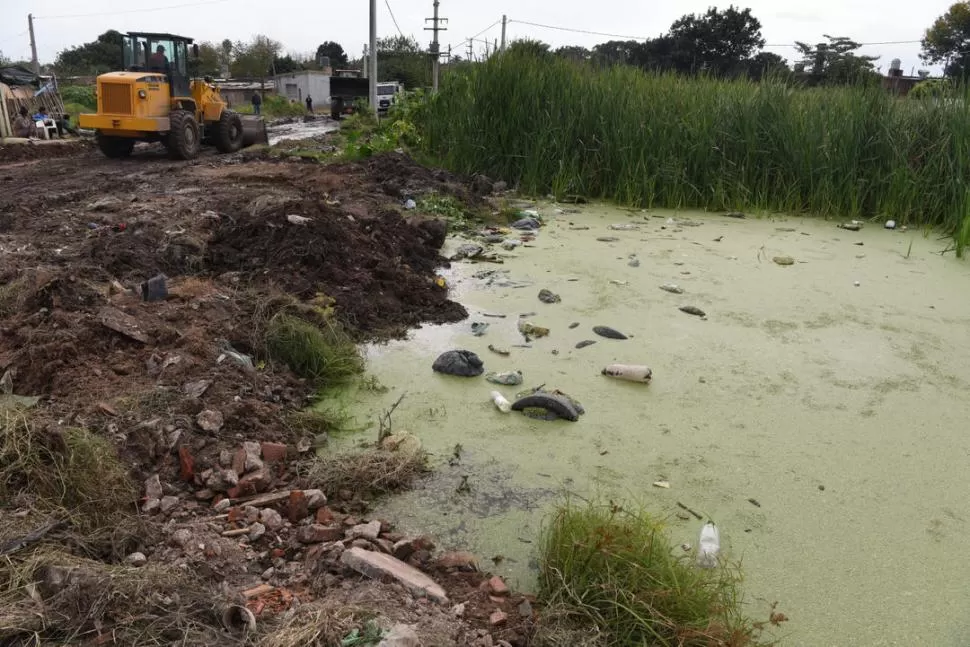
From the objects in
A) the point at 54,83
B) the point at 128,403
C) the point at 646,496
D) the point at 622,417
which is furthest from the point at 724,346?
the point at 54,83

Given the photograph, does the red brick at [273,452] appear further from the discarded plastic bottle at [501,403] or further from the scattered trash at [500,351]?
the scattered trash at [500,351]

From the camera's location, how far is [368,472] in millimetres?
2287

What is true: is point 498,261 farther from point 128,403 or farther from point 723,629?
point 723,629

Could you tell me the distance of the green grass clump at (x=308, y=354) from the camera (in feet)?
10.1

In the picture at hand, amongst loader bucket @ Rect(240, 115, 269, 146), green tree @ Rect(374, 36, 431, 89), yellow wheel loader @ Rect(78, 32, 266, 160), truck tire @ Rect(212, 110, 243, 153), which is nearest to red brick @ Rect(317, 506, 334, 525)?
yellow wheel loader @ Rect(78, 32, 266, 160)

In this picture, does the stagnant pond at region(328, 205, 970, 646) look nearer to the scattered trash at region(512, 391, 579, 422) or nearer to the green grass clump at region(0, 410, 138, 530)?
the scattered trash at region(512, 391, 579, 422)

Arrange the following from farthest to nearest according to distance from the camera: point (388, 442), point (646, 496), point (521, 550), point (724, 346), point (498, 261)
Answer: point (498, 261)
point (724, 346)
point (388, 442)
point (646, 496)
point (521, 550)

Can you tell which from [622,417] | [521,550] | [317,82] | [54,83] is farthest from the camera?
[317,82]

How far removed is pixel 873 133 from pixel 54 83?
47.4 ft

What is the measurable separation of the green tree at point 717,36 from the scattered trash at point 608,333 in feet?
90.7

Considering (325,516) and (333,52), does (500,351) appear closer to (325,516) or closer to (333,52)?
(325,516)

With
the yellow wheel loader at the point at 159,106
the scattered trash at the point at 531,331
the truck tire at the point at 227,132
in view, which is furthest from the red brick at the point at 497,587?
the truck tire at the point at 227,132

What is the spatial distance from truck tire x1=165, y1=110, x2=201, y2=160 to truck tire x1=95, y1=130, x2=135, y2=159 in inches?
26.1

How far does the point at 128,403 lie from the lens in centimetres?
245
